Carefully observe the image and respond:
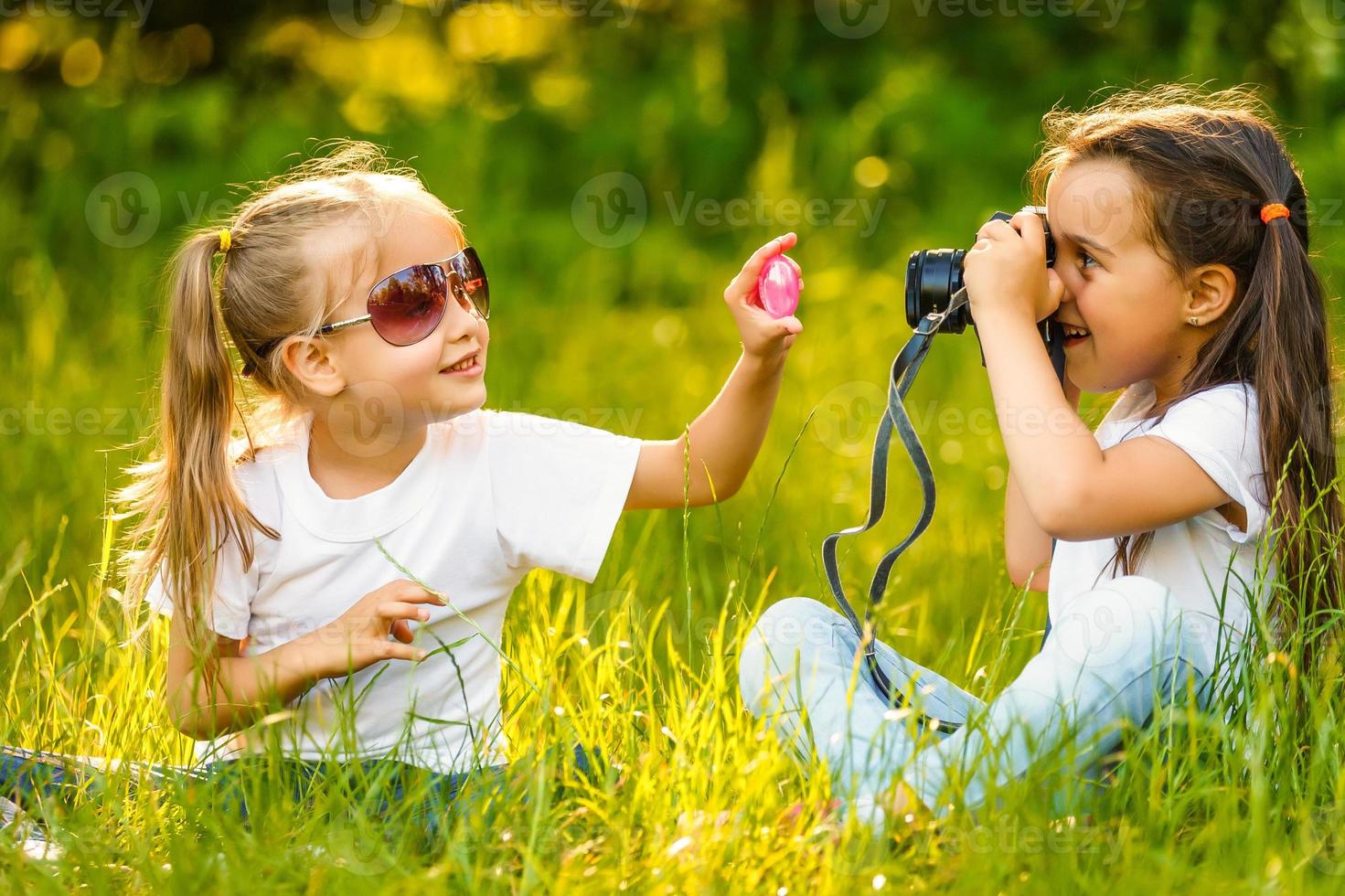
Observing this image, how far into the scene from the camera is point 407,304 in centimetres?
220

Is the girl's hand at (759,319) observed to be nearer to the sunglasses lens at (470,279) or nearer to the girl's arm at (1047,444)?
the girl's arm at (1047,444)

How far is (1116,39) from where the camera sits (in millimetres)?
7688

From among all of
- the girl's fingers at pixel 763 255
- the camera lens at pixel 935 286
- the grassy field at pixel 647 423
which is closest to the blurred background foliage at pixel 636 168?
the grassy field at pixel 647 423

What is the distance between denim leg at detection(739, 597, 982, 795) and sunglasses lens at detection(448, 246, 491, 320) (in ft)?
2.21

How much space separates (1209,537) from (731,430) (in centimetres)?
72

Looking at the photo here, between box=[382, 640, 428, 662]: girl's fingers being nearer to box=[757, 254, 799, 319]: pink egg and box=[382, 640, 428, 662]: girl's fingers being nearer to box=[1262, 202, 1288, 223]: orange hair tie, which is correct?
box=[757, 254, 799, 319]: pink egg

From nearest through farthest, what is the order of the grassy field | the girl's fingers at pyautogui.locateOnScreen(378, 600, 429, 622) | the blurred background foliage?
the grassy field
the girl's fingers at pyautogui.locateOnScreen(378, 600, 429, 622)
the blurred background foliage

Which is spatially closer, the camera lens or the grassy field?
the grassy field

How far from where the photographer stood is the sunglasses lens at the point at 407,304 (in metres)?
2.19

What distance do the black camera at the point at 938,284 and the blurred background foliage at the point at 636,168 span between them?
74 cm

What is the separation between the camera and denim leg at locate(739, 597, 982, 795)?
6.48ft

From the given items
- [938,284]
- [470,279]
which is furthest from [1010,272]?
[470,279]

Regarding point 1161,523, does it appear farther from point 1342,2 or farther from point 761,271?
point 1342,2

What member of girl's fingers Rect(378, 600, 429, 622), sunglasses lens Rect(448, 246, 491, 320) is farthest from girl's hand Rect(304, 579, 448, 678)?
sunglasses lens Rect(448, 246, 491, 320)
